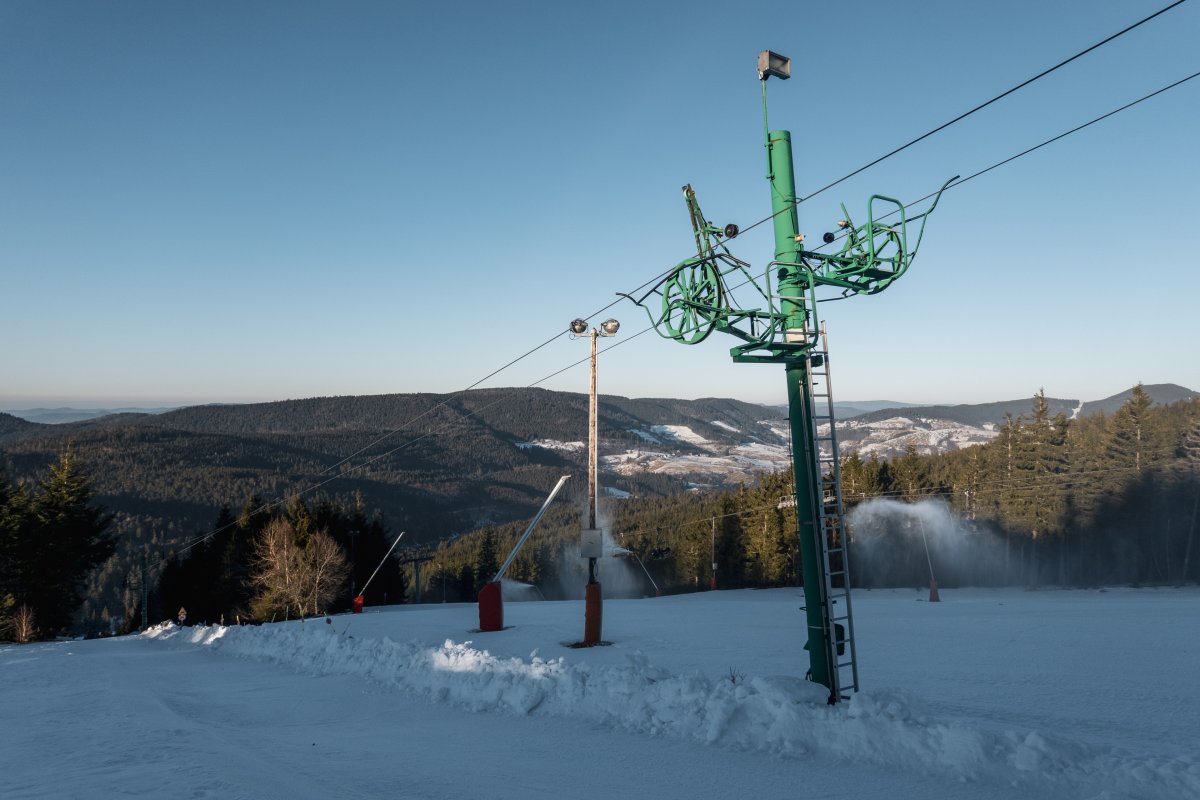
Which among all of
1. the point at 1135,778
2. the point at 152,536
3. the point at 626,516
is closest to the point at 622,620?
the point at 1135,778

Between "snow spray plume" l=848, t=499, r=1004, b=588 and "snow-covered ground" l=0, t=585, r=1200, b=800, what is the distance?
46.7 m

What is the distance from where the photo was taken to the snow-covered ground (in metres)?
7.20

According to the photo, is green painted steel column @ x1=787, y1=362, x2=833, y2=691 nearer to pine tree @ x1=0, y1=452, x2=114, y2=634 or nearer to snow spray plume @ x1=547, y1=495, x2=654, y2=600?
pine tree @ x1=0, y1=452, x2=114, y2=634

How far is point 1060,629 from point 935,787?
14042 millimetres

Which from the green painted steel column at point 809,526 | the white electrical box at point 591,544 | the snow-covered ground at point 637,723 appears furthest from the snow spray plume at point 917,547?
the green painted steel column at point 809,526

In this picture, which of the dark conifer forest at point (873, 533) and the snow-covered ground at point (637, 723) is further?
the dark conifer forest at point (873, 533)

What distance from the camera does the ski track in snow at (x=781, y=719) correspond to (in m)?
6.67

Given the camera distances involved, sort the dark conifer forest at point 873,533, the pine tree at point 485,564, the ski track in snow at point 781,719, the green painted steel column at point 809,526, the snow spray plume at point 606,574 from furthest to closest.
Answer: the snow spray plume at point 606,574
the pine tree at point 485,564
the dark conifer forest at point 873,533
the green painted steel column at point 809,526
the ski track in snow at point 781,719

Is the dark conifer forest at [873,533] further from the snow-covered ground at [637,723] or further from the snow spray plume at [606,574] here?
the snow-covered ground at [637,723]

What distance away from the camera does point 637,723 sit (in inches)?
375

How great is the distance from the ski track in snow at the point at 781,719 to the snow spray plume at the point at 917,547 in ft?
177

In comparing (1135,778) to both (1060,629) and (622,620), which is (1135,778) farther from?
(622,620)

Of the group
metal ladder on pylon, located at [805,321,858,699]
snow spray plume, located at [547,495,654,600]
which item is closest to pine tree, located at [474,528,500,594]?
snow spray plume, located at [547,495,654,600]

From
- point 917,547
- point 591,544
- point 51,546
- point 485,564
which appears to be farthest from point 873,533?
point 51,546
